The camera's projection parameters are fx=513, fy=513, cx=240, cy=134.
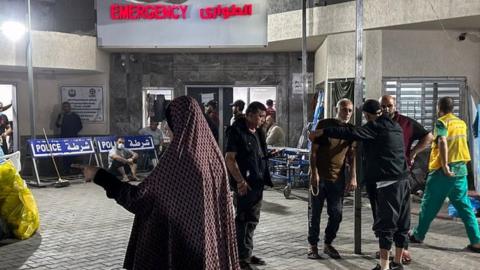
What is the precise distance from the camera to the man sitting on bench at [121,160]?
1288cm

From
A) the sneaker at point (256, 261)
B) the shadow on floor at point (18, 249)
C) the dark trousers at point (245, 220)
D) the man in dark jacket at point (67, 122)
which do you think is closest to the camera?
the dark trousers at point (245, 220)

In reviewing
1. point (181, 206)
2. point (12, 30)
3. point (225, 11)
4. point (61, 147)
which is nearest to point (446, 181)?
point (181, 206)

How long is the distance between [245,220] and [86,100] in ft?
35.0

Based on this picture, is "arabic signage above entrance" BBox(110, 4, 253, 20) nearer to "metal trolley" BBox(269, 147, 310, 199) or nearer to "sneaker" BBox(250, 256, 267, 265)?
"metal trolley" BBox(269, 147, 310, 199)

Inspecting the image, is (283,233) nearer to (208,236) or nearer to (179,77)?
(208,236)

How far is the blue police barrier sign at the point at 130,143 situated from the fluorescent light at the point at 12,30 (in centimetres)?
319

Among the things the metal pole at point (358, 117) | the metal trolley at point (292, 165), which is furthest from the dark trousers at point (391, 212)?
the metal trolley at point (292, 165)

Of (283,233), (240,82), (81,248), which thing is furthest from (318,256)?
(240,82)

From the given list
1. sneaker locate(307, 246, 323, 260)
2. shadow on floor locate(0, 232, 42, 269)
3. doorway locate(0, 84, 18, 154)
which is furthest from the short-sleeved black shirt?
doorway locate(0, 84, 18, 154)

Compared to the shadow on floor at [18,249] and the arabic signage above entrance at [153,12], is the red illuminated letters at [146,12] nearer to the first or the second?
the arabic signage above entrance at [153,12]

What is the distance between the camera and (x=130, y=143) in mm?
13727

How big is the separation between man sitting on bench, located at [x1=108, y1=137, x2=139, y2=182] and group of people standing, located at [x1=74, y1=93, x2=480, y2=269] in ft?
24.6

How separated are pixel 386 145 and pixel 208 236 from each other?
2.67 meters

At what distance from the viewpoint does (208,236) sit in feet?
10.8
